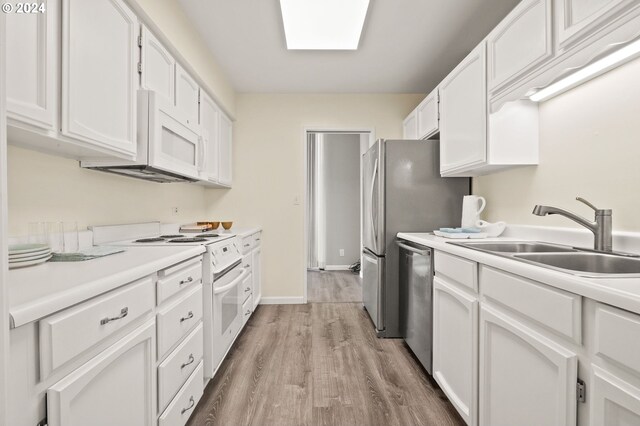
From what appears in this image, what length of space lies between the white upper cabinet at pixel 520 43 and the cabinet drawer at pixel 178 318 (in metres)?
1.99

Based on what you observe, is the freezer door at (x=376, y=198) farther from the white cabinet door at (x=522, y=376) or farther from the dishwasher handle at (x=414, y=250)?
the white cabinet door at (x=522, y=376)

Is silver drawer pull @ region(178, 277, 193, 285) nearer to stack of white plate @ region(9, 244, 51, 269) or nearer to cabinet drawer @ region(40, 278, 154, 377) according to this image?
cabinet drawer @ region(40, 278, 154, 377)

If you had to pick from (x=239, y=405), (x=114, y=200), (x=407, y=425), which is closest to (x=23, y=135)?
(x=114, y=200)

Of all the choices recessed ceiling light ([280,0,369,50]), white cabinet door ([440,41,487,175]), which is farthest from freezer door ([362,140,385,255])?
recessed ceiling light ([280,0,369,50])

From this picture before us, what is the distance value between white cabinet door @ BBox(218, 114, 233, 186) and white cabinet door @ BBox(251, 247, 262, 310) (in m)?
0.83

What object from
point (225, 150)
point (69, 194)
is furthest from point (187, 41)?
point (69, 194)

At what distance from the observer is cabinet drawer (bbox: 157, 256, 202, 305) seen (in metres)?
1.22

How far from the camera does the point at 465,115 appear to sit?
80.9 inches

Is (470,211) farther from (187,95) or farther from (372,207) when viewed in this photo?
(187,95)

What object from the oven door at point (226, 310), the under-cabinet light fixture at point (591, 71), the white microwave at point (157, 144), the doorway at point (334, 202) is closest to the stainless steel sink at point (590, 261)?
the under-cabinet light fixture at point (591, 71)

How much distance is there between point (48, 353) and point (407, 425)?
1.54m

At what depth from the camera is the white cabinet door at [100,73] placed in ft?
3.71

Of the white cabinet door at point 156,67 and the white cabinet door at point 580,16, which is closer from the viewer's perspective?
the white cabinet door at point 580,16

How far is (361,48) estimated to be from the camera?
102 inches
